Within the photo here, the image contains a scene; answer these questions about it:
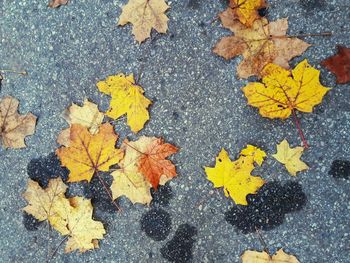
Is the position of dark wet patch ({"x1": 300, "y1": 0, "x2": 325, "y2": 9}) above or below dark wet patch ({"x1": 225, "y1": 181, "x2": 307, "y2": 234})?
above

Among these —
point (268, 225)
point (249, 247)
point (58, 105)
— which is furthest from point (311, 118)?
point (58, 105)

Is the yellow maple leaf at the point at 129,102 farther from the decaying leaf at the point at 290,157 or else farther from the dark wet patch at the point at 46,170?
the decaying leaf at the point at 290,157

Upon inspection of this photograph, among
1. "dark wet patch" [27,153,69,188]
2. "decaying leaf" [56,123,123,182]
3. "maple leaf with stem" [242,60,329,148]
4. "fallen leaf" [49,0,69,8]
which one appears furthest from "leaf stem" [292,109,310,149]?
"fallen leaf" [49,0,69,8]

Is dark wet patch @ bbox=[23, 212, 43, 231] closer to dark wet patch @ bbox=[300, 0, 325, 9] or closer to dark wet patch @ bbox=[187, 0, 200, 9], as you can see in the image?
dark wet patch @ bbox=[187, 0, 200, 9]

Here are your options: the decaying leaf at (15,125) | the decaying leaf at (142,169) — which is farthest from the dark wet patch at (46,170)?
the decaying leaf at (142,169)

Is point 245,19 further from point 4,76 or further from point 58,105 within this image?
point 4,76

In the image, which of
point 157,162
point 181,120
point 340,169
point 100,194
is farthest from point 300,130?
point 100,194


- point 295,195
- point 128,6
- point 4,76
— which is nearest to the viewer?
point 295,195
